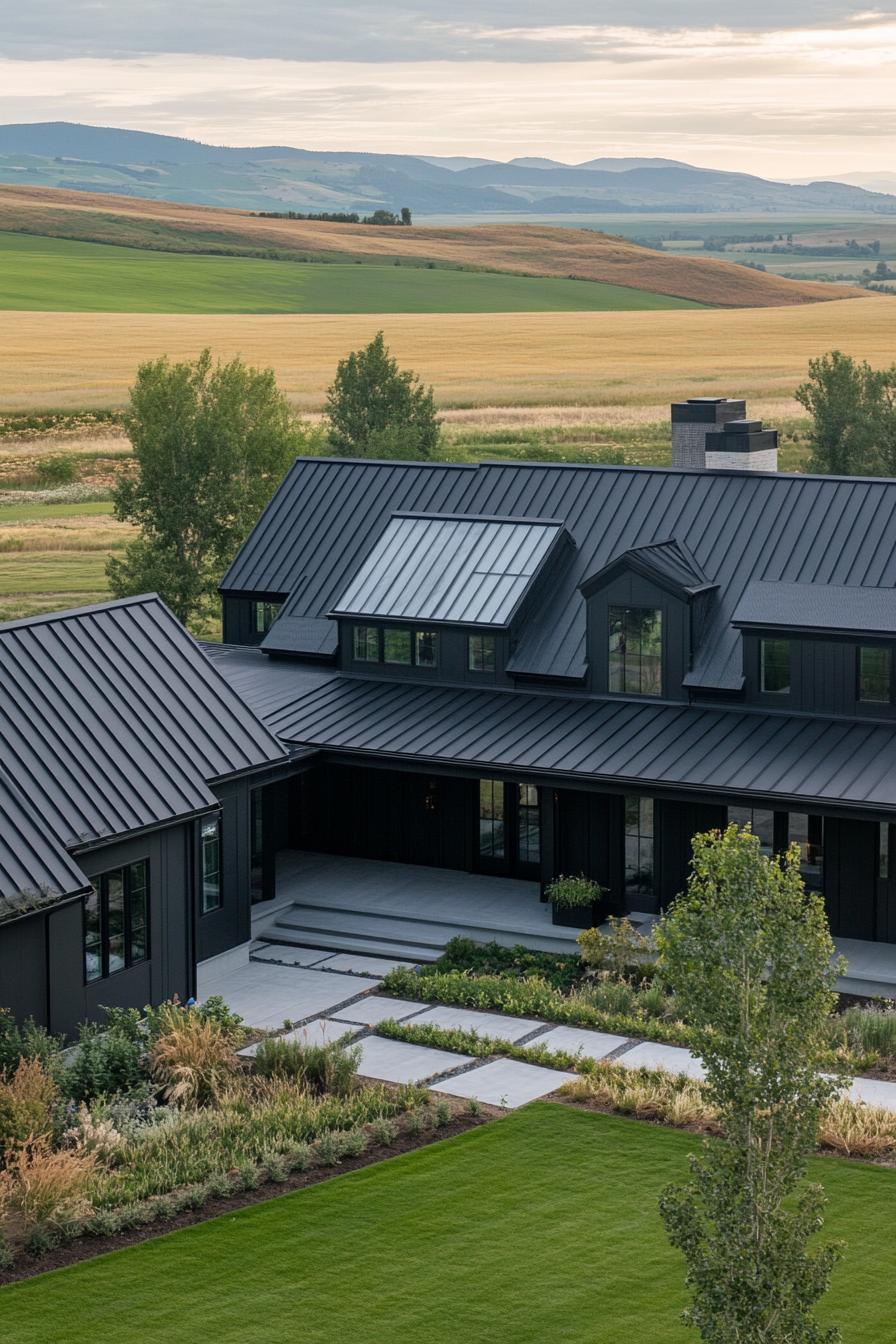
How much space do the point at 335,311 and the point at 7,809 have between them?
108170 millimetres

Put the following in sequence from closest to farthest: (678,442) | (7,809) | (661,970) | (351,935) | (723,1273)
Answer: (723,1273), (661,970), (7,809), (351,935), (678,442)

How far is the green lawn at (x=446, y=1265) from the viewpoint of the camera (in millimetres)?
16219

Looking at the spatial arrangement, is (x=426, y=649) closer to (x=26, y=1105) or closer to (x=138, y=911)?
(x=138, y=911)

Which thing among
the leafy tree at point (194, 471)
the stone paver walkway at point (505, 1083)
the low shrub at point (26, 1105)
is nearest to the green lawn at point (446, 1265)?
the stone paver walkway at point (505, 1083)

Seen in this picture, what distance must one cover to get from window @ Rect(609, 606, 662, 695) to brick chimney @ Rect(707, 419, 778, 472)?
4.84 meters

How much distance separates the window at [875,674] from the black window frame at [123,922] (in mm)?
12015

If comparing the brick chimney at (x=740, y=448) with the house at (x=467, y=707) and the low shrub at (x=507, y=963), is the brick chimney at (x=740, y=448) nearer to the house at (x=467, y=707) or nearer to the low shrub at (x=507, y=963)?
the house at (x=467, y=707)

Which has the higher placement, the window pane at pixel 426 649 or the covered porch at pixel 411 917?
the window pane at pixel 426 649

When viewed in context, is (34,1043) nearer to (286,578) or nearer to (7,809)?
(7,809)

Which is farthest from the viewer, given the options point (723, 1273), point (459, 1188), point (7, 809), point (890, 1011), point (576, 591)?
point (576, 591)

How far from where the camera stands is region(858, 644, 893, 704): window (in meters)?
28.8

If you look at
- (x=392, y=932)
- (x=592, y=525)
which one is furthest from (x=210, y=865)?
(x=592, y=525)

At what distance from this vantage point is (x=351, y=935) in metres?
29.2

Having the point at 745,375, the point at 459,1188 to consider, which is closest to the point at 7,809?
the point at 459,1188
